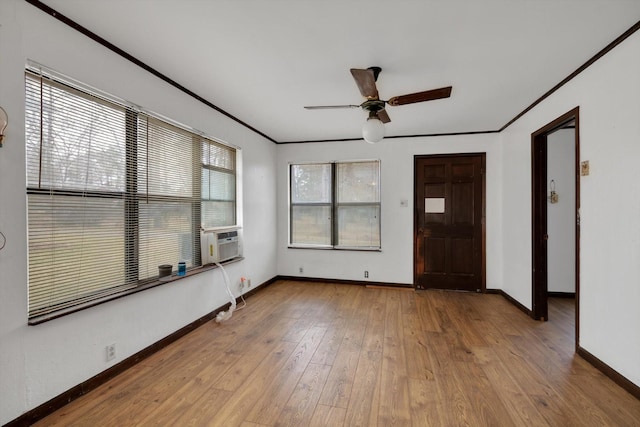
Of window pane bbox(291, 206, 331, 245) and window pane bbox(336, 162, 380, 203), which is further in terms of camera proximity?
window pane bbox(291, 206, 331, 245)

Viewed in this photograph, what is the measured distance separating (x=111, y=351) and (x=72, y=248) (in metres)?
0.86

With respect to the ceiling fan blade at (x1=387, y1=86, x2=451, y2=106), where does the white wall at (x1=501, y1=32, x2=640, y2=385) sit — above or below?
below

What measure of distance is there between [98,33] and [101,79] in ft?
1.00

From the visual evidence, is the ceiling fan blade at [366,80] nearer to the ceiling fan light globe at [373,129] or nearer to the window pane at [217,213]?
the ceiling fan light globe at [373,129]

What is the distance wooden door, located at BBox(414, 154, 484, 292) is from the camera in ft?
15.1

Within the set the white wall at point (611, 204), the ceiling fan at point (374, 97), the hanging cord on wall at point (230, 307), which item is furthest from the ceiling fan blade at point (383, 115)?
the hanging cord on wall at point (230, 307)

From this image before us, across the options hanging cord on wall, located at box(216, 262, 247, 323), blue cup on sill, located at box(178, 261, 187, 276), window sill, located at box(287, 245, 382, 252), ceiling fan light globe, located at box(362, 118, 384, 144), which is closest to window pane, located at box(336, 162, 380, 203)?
window sill, located at box(287, 245, 382, 252)

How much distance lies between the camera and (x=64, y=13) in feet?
6.18

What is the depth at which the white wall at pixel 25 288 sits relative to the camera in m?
1.64

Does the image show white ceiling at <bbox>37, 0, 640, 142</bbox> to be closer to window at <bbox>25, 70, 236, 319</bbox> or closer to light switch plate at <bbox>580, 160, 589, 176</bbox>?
window at <bbox>25, 70, 236, 319</bbox>

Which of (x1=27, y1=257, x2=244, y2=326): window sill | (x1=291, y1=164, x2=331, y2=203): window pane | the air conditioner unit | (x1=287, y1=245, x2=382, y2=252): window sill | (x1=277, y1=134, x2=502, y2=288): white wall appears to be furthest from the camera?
(x1=291, y1=164, x2=331, y2=203): window pane

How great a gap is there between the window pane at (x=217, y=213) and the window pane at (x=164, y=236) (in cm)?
26

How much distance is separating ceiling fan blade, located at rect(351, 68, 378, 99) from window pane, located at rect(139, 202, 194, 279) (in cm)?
210

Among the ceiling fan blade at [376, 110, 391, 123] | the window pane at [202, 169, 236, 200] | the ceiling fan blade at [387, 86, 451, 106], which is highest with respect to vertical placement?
the ceiling fan blade at [376, 110, 391, 123]
